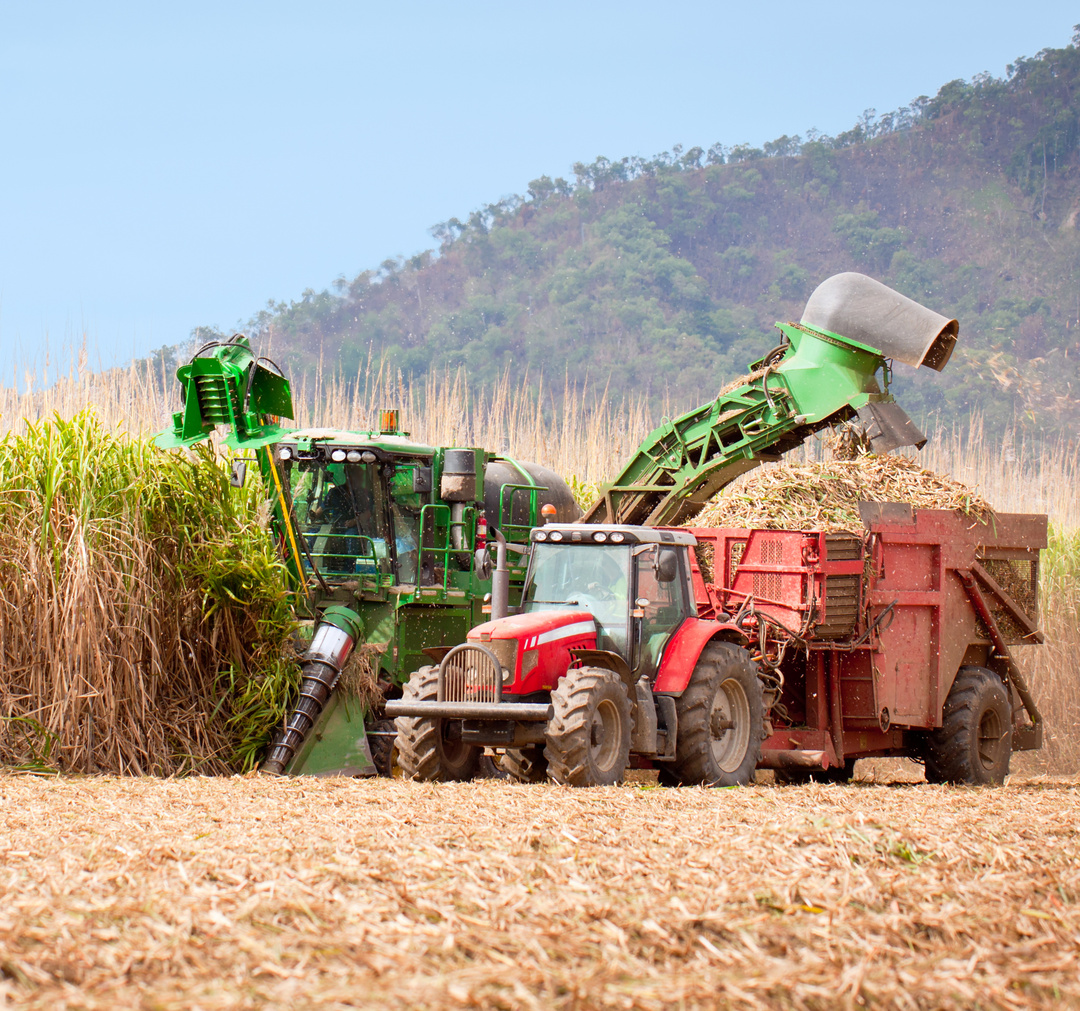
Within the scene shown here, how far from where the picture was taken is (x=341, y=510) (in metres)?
10.2

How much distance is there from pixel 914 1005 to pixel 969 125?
79644 millimetres

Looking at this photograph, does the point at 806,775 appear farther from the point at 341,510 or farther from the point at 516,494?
the point at 341,510

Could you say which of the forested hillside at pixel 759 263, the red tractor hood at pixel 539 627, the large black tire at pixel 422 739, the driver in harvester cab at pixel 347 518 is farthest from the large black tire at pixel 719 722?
the forested hillside at pixel 759 263

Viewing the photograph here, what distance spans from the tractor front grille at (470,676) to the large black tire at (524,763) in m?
0.49

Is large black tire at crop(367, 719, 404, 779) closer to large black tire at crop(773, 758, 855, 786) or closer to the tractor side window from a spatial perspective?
the tractor side window

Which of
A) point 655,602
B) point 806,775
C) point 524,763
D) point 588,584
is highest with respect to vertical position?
point 588,584

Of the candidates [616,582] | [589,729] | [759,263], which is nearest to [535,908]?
[589,729]

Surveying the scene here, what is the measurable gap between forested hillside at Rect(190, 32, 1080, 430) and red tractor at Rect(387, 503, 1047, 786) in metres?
43.7

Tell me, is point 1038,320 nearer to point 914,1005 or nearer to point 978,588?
point 978,588

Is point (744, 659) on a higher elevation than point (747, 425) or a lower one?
lower

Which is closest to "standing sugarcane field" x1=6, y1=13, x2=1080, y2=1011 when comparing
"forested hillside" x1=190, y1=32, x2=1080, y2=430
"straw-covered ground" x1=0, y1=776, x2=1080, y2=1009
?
"straw-covered ground" x1=0, y1=776, x2=1080, y2=1009

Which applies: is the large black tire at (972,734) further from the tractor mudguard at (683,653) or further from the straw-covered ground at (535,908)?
the straw-covered ground at (535,908)

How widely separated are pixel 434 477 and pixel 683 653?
9.21 feet

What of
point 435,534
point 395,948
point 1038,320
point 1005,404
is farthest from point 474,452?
point 1038,320
